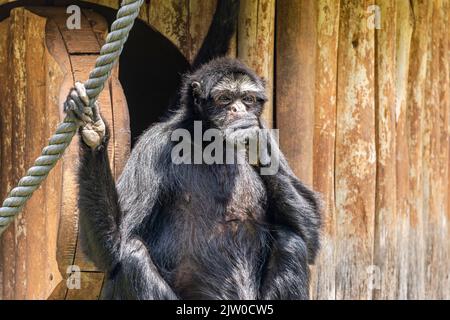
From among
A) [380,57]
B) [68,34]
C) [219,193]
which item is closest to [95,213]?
[219,193]

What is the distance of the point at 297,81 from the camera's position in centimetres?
864

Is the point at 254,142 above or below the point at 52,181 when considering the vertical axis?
above

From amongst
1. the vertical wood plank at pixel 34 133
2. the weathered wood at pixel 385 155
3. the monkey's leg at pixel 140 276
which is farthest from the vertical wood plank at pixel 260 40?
the monkey's leg at pixel 140 276

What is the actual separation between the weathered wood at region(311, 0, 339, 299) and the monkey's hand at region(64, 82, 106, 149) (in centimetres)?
249

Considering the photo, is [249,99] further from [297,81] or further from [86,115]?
[86,115]

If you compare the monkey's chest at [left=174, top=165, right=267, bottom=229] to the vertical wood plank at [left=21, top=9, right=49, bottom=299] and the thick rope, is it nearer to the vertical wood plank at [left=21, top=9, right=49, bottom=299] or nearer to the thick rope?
the vertical wood plank at [left=21, top=9, right=49, bottom=299]

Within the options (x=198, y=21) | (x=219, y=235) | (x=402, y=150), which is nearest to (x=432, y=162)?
(x=402, y=150)

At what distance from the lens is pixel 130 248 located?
7309mm

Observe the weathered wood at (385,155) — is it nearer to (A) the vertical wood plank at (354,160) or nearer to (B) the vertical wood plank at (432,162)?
(A) the vertical wood plank at (354,160)

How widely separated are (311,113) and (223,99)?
119 cm

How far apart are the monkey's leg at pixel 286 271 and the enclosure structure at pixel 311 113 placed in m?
1.05

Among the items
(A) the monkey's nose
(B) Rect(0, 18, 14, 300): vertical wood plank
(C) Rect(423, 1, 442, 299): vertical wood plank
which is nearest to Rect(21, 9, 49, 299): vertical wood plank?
(B) Rect(0, 18, 14, 300): vertical wood plank

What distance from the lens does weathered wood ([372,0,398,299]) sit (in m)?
9.05

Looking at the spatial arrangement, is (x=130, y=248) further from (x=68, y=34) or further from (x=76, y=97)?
(x=68, y=34)
